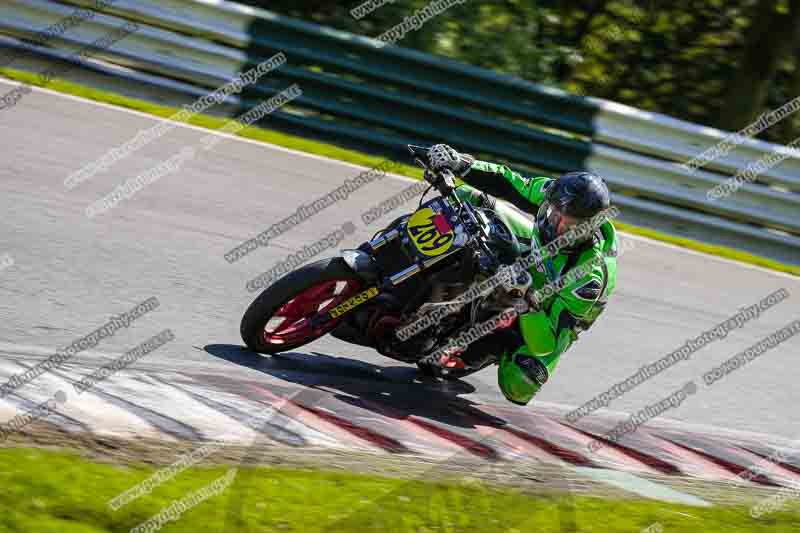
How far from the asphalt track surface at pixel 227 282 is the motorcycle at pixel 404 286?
0.93ft

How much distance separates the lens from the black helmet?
223 inches

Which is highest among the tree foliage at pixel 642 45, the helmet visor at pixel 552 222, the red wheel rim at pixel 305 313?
the helmet visor at pixel 552 222

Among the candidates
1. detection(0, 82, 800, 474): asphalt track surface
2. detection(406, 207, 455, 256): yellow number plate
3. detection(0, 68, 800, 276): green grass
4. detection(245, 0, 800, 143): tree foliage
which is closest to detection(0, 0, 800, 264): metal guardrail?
detection(0, 68, 800, 276): green grass

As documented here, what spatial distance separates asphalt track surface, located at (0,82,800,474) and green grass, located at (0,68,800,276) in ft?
0.89

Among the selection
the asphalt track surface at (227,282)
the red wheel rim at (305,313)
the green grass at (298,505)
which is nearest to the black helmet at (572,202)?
the red wheel rim at (305,313)

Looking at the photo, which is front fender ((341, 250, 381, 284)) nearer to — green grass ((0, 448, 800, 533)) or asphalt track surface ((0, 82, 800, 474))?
asphalt track surface ((0, 82, 800, 474))

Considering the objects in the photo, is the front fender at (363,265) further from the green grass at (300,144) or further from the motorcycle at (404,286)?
the green grass at (300,144)

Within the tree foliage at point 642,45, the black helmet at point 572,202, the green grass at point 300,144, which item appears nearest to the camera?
the black helmet at point 572,202

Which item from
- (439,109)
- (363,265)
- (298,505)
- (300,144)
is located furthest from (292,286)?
(439,109)

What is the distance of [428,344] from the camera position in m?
6.06

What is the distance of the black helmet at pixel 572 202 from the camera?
5.66 m

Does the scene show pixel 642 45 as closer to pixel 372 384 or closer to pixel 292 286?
pixel 372 384

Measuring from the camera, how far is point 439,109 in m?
11.6

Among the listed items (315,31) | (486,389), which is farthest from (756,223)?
(486,389)
